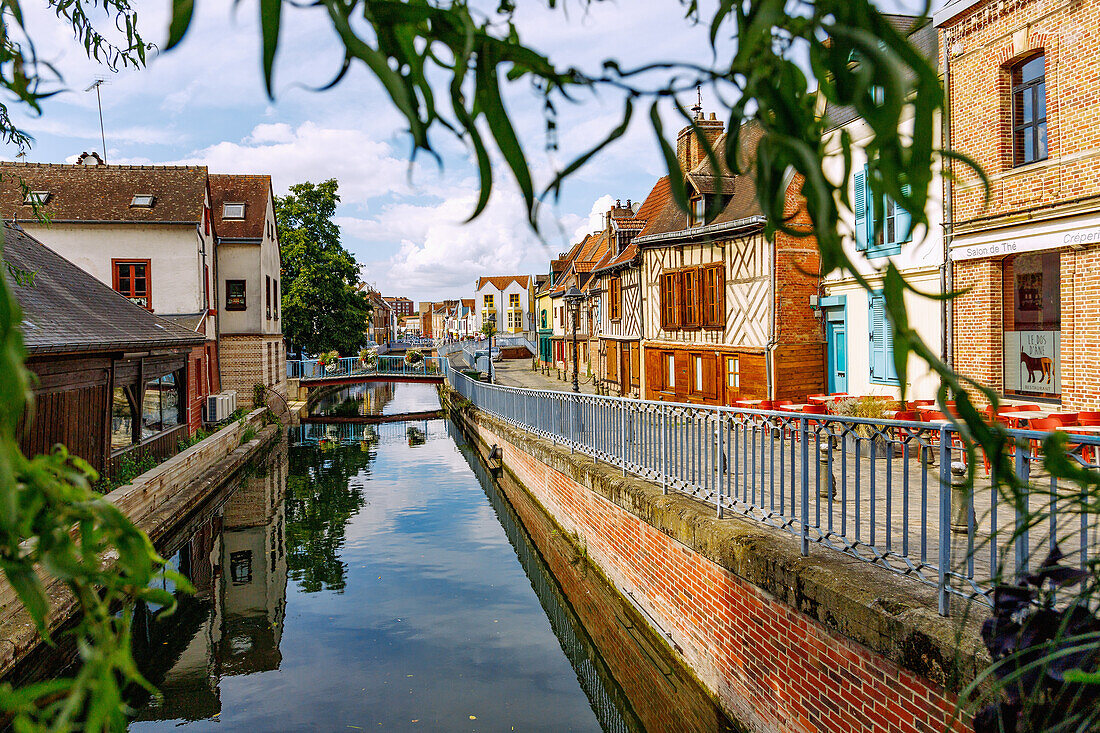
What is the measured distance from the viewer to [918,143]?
871mm

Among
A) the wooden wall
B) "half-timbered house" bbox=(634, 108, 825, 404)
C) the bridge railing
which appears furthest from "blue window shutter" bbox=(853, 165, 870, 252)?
the wooden wall

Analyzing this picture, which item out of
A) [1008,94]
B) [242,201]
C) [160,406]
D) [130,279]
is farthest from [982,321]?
[242,201]

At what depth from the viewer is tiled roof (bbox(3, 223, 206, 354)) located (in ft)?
35.6

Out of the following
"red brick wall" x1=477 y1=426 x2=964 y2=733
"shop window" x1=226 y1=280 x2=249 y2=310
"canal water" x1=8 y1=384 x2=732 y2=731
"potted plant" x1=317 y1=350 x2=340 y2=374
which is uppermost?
"shop window" x1=226 y1=280 x2=249 y2=310

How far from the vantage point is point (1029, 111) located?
10.4 m

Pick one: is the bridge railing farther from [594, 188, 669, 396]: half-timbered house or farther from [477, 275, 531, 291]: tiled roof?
[477, 275, 531, 291]: tiled roof

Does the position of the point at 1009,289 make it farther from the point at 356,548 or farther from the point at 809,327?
the point at 356,548

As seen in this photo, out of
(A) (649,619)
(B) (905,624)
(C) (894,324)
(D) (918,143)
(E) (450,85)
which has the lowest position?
(A) (649,619)

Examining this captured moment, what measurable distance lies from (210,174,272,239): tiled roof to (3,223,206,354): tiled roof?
12431 millimetres

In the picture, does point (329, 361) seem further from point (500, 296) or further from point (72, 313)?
point (500, 296)

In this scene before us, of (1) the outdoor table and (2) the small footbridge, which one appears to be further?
(2) the small footbridge

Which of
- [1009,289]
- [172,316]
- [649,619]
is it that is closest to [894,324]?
[649,619]

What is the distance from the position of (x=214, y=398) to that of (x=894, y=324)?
82.2 ft

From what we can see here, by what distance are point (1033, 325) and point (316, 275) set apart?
36.1 m
